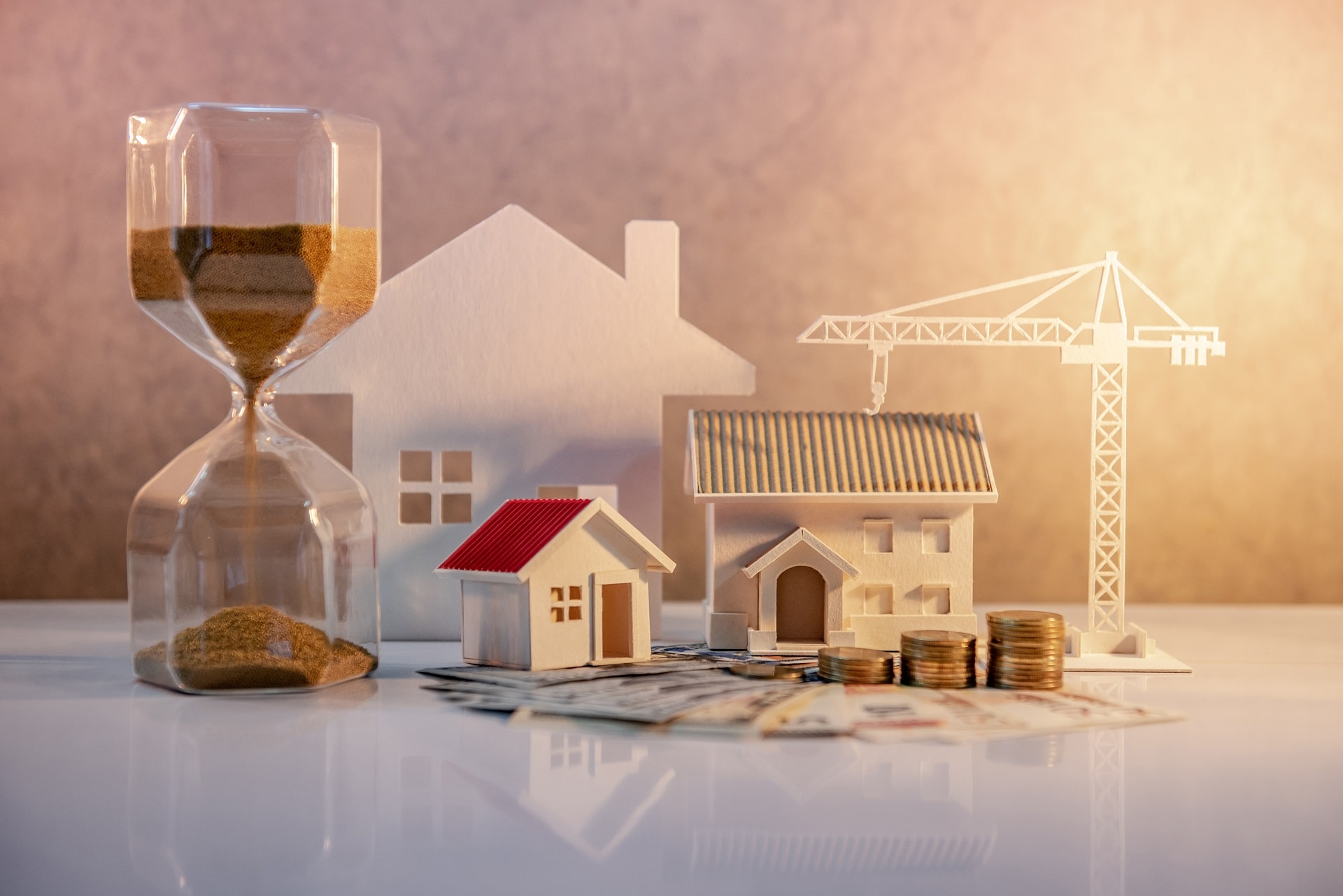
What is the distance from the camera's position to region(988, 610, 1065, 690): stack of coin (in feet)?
9.42

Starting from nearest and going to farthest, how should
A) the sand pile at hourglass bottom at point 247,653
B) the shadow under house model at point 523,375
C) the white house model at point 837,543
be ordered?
the sand pile at hourglass bottom at point 247,653 → the white house model at point 837,543 → the shadow under house model at point 523,375

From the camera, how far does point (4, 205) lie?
4.55 m

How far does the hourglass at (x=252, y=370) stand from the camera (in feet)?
8.83

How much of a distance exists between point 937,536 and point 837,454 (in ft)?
1.09

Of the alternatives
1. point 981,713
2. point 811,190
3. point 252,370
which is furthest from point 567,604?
point 811,190

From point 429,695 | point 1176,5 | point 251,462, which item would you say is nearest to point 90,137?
point 251,462

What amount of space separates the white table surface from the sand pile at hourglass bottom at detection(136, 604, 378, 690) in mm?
65

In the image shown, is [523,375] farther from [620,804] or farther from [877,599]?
[620,804]

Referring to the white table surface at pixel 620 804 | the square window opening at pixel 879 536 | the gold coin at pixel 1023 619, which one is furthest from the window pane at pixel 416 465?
the gold coin at pixel 1023 619

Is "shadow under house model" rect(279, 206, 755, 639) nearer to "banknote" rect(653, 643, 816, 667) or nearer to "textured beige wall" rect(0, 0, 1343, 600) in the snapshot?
"banknote" rect(653, 643, 816, 667)

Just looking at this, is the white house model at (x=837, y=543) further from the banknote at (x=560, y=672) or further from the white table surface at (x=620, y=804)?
the white table surface at (x=620, y=804)

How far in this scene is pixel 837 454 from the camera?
133 inches

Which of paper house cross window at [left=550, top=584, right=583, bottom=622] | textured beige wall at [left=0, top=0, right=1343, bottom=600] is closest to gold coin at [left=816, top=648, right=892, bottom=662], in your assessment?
paper house cross window at [left=550, top=584, right=583, bottom=622]

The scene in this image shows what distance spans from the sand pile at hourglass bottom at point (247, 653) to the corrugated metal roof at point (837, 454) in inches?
40.5
